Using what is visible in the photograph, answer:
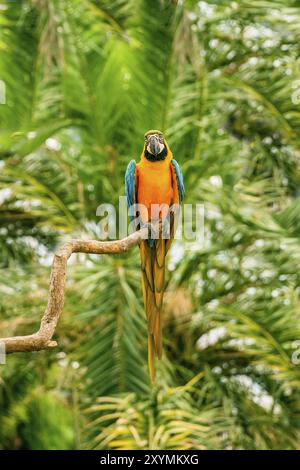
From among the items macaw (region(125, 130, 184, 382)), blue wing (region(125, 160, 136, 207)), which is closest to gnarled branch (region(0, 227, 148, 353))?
macaw (region(125, 130, 184, 382))

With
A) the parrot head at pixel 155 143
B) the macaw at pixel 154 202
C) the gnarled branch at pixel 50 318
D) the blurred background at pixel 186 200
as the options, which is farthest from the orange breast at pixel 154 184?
the blurred background at pixel 186 200

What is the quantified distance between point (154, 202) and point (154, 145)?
40cm

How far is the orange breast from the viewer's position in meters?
2.72

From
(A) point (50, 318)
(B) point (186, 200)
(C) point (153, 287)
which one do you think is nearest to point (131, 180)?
(C) point (153, 287)

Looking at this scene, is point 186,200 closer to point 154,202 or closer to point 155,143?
point 154,202

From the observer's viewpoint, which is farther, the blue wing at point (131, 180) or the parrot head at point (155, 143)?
the blue wing at point (131, 180)

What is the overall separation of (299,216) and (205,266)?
842mm

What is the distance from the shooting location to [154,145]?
2371mm

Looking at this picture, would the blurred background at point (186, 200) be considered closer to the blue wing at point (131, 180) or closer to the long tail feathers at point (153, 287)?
the blue wing at point (131, 180)

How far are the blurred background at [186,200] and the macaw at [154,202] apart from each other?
135 cm

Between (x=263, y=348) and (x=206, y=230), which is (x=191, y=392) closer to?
(x=263, y=348)

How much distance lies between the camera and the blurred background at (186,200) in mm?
4312
